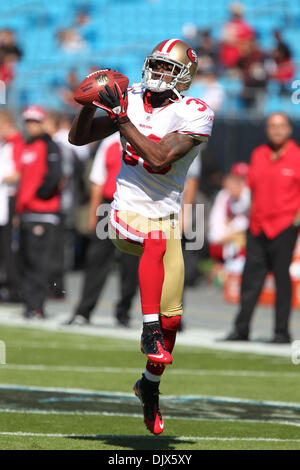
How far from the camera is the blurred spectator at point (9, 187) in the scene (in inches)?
511

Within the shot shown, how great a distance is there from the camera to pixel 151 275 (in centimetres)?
578

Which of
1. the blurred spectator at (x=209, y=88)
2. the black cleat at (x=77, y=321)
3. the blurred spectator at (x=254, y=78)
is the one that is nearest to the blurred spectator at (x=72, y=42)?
the blurred spectator at (x=209, y=88)

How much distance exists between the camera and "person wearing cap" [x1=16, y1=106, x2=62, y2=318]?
12.0 meters

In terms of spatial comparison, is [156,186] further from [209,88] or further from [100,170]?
[209,88]

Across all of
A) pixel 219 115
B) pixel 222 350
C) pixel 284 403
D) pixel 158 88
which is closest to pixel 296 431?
pixel 284 403

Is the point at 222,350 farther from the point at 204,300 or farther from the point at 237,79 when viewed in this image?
the point at 237,79

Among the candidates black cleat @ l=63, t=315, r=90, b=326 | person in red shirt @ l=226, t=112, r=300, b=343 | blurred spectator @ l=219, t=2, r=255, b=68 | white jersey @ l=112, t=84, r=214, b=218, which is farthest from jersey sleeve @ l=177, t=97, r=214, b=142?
blurred spectator @ l=219, t=2, r=255, b=68

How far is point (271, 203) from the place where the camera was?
10.4m

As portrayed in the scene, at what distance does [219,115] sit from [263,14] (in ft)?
12.8

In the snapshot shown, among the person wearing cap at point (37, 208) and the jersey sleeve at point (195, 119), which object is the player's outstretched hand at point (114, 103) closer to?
the jersey sleeve at point (195, 119)

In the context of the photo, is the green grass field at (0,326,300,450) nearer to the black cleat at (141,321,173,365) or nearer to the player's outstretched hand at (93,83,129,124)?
the black cleat at (141,321,173,365)

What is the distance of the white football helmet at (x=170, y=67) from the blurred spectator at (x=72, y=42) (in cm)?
1734

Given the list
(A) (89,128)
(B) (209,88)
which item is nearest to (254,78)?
(B) (209,88)

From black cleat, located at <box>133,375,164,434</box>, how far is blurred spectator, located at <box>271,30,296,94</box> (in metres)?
11.2
